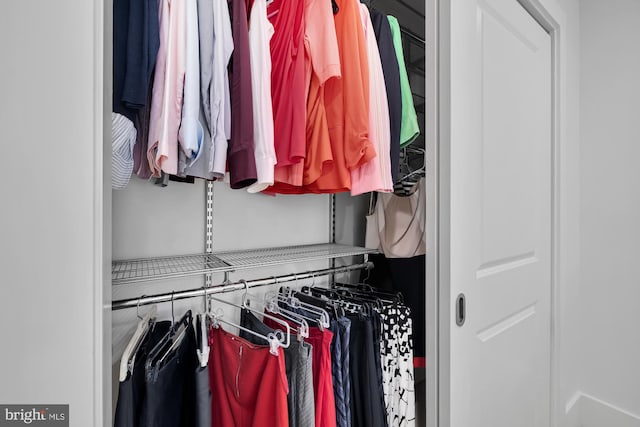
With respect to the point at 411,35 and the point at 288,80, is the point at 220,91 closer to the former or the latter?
the point at 288,80

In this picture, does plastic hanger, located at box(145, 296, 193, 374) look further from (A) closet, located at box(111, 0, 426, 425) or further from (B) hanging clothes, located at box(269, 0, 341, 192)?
(B) hanging clothes, located at box(269, 0, 341, 192)

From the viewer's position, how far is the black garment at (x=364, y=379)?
1028 mm

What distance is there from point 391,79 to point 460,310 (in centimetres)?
78

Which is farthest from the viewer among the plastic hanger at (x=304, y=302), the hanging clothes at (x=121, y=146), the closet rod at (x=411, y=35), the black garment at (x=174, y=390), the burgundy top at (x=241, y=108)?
the closet rod at (x=411, y=35)

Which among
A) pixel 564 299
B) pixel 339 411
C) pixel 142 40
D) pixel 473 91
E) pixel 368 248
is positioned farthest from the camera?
pixel 564 299

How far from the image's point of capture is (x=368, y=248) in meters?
1.42

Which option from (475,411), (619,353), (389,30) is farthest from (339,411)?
(619,353)

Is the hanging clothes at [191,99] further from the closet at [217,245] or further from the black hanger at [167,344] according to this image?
the black hanger at [167,344]

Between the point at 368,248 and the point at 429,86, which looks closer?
the point at 429,86

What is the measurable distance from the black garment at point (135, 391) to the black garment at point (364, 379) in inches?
22.0

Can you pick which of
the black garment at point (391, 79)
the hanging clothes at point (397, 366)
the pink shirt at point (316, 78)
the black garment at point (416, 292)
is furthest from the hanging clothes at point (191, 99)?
the black garment at point (416, 292)

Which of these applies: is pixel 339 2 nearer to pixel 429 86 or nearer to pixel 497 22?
pixel 429 86

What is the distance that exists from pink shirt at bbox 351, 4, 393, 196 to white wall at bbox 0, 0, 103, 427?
776 millimetres

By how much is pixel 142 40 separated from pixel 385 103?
705mm
